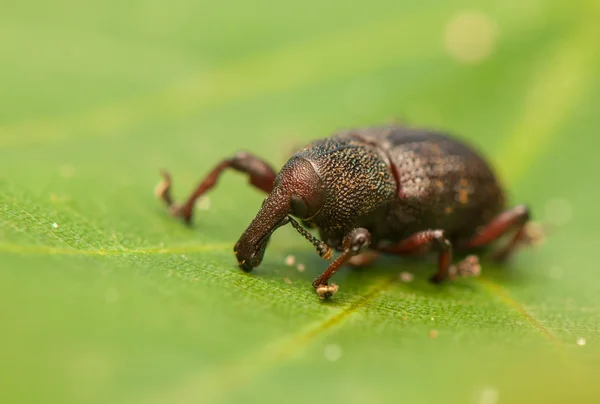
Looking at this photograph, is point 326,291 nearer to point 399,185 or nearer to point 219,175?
point 399,185

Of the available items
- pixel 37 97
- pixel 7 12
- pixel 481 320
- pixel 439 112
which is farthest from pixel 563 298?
pixel 7 12

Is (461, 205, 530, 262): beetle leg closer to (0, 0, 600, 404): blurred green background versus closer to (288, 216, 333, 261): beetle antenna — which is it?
(0, 0, 600, 404): blurred green background

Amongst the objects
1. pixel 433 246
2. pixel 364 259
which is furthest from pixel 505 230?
pixel 364 259

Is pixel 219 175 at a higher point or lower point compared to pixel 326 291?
higher

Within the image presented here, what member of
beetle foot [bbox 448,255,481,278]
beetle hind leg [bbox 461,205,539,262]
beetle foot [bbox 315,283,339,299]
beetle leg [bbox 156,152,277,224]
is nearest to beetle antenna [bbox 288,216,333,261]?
beetle foot [bbox 315,283,339,299]

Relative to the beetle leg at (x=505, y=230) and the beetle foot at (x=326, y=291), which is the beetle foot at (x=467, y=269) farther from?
the beetle foot at (x=326, y=291)

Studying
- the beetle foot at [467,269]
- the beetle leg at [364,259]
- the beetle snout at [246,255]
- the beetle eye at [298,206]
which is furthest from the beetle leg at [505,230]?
the beetle snout at [246,255]

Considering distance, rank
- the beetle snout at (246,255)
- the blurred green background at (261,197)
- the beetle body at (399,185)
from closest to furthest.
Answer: the blurred green background at (261,197) < the beetle snout at (246,255) < the beetle body at (399,185)
